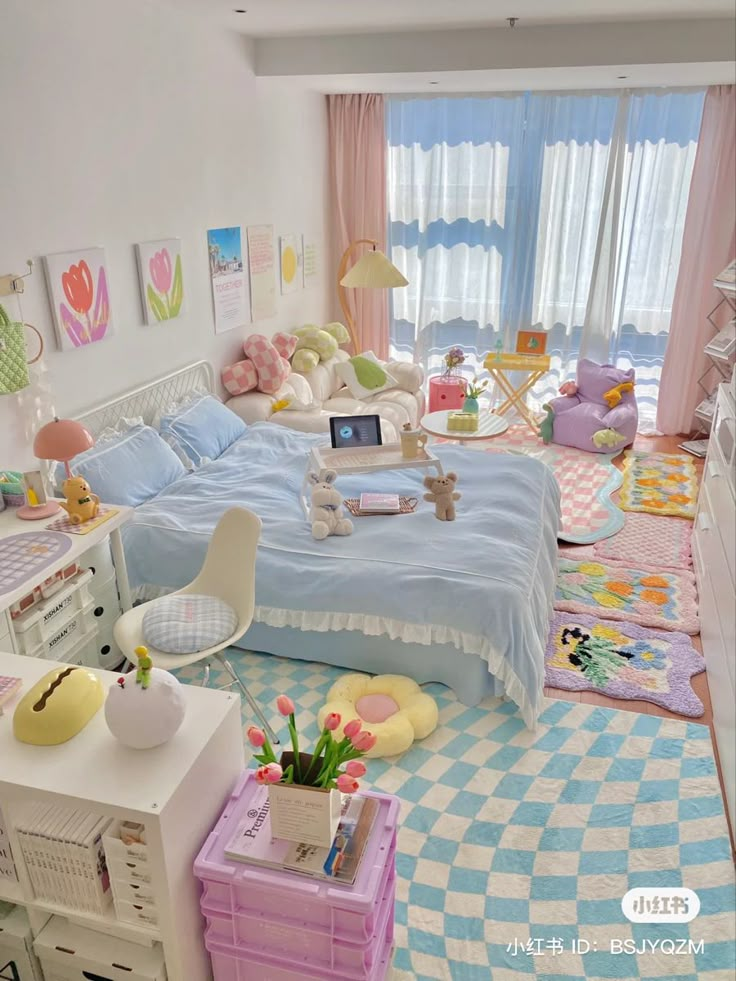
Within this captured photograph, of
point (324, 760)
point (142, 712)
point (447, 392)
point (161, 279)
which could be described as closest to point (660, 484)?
Answer: point (447, 392)

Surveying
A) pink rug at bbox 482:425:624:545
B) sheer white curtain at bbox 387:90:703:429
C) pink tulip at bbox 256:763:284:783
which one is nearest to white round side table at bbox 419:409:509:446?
pink rug at bbox 482:425:624:545

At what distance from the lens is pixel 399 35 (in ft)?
15.1

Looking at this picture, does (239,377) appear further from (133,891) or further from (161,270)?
(133,891)

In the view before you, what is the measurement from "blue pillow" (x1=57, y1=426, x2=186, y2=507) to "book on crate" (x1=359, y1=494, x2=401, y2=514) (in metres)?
1.01

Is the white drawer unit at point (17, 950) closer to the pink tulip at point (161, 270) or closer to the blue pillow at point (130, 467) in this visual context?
the blue pillow at point (130, 467)

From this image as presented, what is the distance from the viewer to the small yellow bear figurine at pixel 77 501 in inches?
109

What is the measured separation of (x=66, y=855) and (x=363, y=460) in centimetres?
235

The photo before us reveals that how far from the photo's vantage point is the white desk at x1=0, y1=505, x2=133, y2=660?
2.31 metres

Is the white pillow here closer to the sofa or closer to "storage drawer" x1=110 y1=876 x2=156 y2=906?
the sofa

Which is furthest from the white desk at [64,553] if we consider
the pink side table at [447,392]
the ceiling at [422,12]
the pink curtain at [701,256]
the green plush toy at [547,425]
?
the pink curtain at [701,256]

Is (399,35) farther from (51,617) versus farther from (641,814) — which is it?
(641,814)

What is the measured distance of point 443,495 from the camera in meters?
3.45

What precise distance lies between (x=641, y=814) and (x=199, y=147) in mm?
4123

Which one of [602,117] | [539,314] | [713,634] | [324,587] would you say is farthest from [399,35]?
[713,634]
